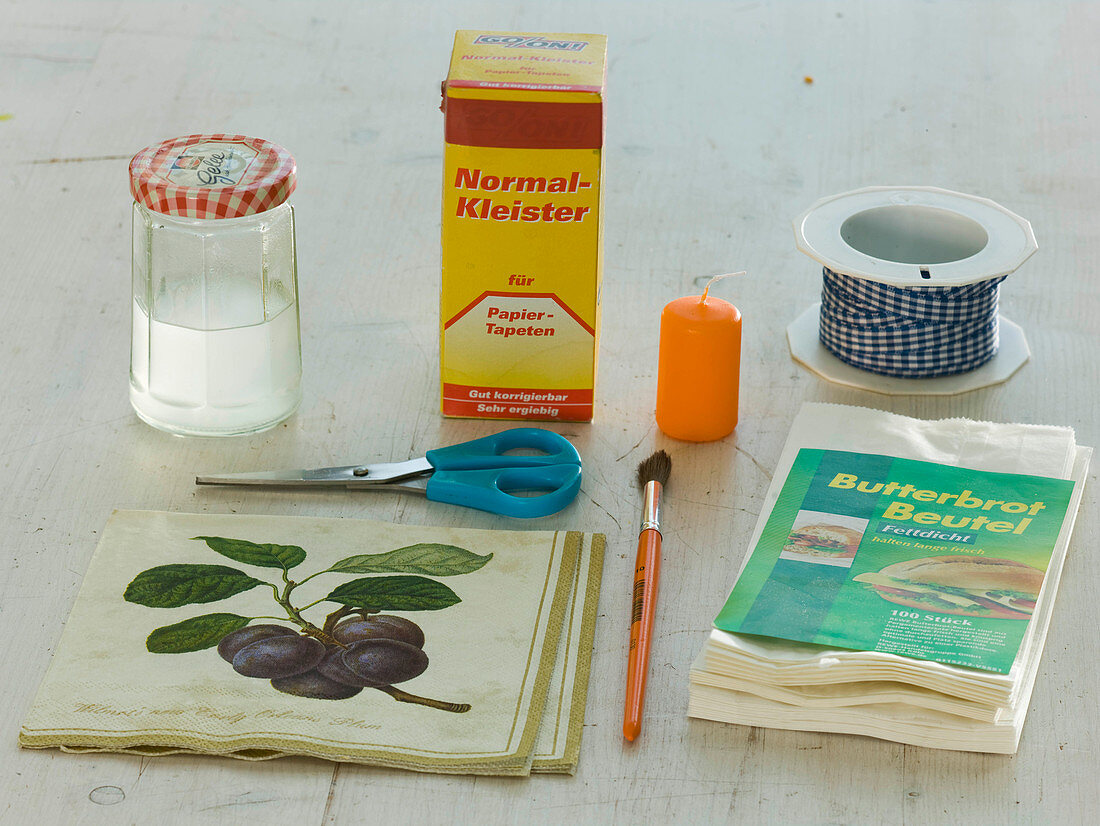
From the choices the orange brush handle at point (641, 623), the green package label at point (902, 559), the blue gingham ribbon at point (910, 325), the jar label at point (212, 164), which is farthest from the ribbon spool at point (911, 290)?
the jar label at point (212, 164)

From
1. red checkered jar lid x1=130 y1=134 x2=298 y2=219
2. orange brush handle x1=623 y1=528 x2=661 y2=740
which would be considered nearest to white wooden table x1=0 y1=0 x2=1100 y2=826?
orange brush handle x1=623 y1=528 x2=661 y2=740

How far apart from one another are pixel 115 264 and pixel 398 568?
0.41 metres

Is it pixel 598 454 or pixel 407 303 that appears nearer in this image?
pixel 598 454

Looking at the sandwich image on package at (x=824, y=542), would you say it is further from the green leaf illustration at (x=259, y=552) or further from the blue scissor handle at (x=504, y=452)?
the green leaf illustration at (x=259, y=552)

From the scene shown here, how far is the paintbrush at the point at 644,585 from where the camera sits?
1.90 feet

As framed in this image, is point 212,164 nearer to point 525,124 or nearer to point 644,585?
point 525,124

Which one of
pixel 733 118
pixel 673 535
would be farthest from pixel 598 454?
pixel 733 118

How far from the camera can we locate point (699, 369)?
0.75m

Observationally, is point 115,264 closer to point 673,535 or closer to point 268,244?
point 268,244

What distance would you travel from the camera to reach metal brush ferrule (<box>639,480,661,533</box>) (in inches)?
26.8

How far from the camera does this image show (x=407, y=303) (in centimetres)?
91

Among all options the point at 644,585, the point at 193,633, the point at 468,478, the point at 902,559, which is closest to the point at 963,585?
the point at 902,559

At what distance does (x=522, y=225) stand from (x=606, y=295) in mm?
199

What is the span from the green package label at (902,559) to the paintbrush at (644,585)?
0.14ft
